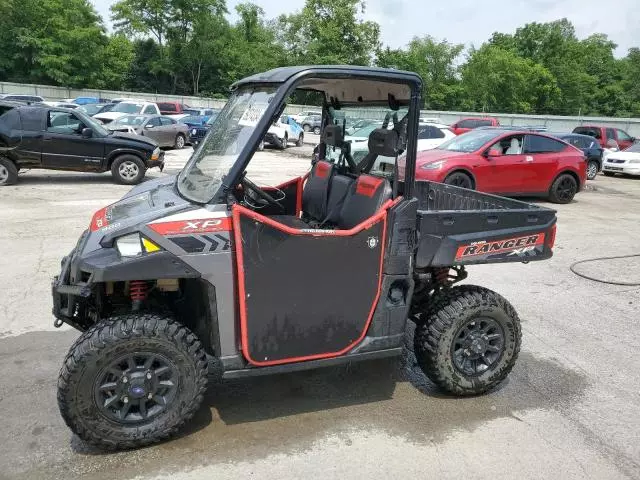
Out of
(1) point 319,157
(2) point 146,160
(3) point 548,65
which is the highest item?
(3) point 548,65

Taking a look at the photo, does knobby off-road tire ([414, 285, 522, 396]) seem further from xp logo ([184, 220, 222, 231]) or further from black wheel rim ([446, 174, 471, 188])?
black wheel rim ([446, 174, 471, 188])

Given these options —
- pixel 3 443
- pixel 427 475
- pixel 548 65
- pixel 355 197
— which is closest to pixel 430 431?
pixel 427 475

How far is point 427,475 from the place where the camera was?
3.14m

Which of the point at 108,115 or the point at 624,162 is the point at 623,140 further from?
Result: the point at 108,115

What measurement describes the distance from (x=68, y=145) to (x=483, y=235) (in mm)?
10988

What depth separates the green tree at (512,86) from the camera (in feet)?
186

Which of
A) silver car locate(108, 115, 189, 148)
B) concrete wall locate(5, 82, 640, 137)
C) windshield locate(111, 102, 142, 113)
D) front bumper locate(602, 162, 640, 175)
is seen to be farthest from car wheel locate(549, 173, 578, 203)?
windshield locate(111, 102, 142, 113)

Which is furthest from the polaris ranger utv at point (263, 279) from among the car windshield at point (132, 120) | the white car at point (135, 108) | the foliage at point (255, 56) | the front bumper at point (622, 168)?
the foliage at point (255, 56)

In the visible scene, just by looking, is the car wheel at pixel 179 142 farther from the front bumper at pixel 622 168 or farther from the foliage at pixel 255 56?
the foliage at pixel 255 56

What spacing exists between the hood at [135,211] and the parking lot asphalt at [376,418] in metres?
0.70

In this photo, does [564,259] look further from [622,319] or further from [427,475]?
[427,475]

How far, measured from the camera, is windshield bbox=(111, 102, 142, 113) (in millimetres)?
24016

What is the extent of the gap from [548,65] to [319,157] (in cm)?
6652

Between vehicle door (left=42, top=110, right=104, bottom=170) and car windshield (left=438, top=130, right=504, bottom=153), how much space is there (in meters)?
7.80
